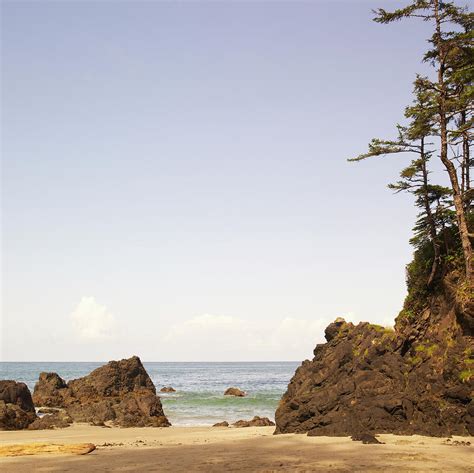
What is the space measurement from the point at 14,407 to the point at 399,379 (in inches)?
1052

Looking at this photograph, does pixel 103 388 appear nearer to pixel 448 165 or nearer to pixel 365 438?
pixel 365 438

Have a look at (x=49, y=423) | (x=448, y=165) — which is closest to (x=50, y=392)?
(x=49, y=423)

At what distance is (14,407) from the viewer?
34.5 metres

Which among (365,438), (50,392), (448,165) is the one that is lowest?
(50,392)

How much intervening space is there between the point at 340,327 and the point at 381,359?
15.8ft

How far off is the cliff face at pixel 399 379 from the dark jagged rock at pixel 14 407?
1971 centimetres

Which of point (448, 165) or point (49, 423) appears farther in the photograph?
point (49, 423)

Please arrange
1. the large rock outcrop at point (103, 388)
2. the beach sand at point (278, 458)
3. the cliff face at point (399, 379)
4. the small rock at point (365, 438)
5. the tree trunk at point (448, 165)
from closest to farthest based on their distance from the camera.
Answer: the beach sand at point (278, 458), the small rock at point (365, 438), the cliff face at point (399, 379), the tree trunk at point (448, 165), the large rock outcrop at point (103, 388)

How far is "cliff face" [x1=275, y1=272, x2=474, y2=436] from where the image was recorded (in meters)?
19.3

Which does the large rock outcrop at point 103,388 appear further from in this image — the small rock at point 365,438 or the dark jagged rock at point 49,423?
the small rock at point 365,438

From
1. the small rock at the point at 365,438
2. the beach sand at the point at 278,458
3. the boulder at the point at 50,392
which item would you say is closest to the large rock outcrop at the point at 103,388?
the boulder at the point at 50,392

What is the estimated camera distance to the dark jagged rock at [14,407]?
1310 inches

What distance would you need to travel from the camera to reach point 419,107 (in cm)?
2492

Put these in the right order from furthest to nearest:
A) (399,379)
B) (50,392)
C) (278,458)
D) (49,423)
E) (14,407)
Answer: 1. (50,392)
2. (49,423)
3. (14,407)
4. (399,379)
5. (278,458)
